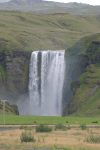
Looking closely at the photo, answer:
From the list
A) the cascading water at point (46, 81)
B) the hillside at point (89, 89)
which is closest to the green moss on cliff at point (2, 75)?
the cascading water at point (46, 81)

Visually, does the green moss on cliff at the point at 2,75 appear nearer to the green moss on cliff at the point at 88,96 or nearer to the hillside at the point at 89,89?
the hillside at the point at 89,89

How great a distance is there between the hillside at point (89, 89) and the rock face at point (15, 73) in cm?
2682

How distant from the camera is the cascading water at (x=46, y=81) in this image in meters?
98.1

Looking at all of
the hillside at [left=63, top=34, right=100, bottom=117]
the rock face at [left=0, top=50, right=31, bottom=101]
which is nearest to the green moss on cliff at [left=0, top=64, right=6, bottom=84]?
the rock face at [left=0, top=50, right=31, bottom=101]

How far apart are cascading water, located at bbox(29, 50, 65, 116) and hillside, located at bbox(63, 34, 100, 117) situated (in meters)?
13.4

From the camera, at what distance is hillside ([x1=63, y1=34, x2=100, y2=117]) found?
64.3 metres

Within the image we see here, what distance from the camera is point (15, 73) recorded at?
340 feet

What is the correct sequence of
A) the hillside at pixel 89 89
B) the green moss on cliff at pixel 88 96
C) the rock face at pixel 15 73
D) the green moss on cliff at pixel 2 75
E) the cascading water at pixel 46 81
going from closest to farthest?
the green moss on cliff at pixel 88 96 → the hillside at pixel 89 89 → the cascading water at pixel 46 81 → the rock face at pixel 15 73 → the green moss on cliff at pixel 2 75

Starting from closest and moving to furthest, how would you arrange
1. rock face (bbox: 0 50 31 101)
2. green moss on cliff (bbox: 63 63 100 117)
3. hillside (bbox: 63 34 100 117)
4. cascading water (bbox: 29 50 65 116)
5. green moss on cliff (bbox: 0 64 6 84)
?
green moss on cliff (bbox: 63 63 100 117) < hillside (bbox: 63 34 100 117) < cascading water (bbox: 29 50 65 116) < rock face (bbox: 0 50 31 101) < green moss on cliff (bbox: 0 64 6 84)

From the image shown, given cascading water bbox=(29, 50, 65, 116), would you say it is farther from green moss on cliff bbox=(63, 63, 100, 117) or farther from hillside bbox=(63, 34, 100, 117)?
green moss on cliff bbox=(63, 63, 100, 117)

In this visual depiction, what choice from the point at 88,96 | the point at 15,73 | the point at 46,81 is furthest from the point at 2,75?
the point at 88,96

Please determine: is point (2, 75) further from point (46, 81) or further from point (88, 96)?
point (88, 96)

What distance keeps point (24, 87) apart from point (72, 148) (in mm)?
83655

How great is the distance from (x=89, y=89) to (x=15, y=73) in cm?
3858
